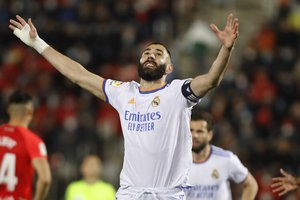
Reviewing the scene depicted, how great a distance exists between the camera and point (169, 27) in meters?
19.3

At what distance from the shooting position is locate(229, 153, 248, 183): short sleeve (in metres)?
8.88

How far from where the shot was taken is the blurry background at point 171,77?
14992 mm

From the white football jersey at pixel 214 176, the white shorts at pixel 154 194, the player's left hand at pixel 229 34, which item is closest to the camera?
the player's left hand at pixel 229 34

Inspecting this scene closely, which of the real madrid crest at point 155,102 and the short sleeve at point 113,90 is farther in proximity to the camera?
the short sleeve at point 113,90

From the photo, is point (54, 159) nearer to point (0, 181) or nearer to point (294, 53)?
point (294, 53)

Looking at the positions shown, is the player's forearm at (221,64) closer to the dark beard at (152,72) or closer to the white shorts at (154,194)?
the dark beard at (152,72)

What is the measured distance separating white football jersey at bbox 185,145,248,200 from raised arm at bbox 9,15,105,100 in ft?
5.30

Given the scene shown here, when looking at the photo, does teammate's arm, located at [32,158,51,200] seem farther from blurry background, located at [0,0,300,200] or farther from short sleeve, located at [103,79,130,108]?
blurry background, located at [0,0,300,200]

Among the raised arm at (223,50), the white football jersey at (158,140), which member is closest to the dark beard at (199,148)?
the white football jersey at (158,140)

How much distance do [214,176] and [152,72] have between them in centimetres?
202

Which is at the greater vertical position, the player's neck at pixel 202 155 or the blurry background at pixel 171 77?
the blurry background at pixel 171 77

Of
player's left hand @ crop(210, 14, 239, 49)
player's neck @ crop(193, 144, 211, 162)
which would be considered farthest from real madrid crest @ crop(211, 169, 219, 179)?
player's left hand @ crop(210, 14, 239, 49)

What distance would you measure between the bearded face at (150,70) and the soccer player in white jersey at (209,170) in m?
1.66

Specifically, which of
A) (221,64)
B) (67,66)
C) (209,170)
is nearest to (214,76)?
(221,64)
